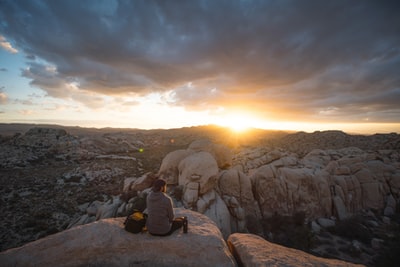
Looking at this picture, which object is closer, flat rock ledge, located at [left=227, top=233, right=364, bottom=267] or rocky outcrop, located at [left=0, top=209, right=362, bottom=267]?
rocky outcrop, located at [left=0, top=209, right=362, bottom=267]

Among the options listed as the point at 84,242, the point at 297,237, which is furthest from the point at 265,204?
the point at 84,242

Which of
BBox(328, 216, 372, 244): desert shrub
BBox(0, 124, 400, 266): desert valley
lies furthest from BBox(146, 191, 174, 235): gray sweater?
BBox(328, 216, 372, 244): desert shrub

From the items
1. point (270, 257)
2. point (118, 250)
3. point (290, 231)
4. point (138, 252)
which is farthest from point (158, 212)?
point (290, 231)

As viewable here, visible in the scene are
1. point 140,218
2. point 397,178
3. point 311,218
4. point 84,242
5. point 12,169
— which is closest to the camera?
point 84,242

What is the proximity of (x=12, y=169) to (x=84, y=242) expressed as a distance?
1476 inches

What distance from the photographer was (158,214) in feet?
20.2

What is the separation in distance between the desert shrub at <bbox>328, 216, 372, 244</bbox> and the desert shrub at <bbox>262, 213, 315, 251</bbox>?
228 cm

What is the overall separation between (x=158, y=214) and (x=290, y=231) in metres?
12.7

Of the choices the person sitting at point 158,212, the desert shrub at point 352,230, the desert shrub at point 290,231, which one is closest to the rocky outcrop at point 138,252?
the person sitting at point 158,212

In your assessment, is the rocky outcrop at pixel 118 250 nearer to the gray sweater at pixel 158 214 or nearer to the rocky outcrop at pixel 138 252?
the rocky outcrop at pixel 138 252

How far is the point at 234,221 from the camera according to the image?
1388cm

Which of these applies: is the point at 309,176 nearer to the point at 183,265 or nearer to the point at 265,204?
the point at 265,204

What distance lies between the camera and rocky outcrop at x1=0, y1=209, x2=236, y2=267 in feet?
17.5

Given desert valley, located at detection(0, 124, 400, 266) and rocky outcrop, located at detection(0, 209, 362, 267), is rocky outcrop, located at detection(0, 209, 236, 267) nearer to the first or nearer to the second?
rocky outcrop, located at detection(0, 209, 362, 267)
